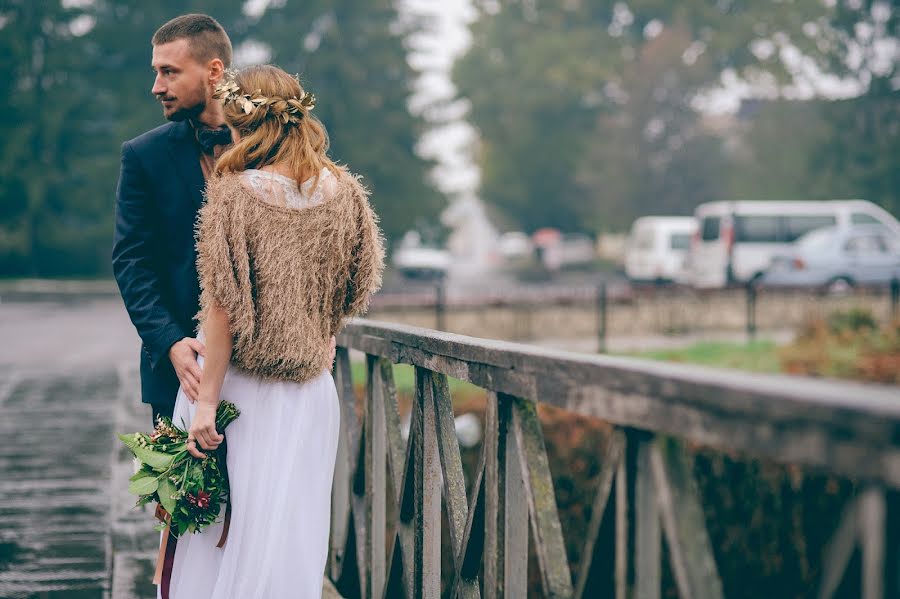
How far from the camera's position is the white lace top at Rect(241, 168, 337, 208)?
277cm

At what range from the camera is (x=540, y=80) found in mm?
54875

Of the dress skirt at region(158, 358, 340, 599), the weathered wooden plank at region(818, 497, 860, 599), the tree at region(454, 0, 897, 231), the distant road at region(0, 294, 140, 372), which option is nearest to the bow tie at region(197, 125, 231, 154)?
the dress skirt at region(158, 358, 340, 599)

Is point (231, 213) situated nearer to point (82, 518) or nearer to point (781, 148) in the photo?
point (82, 518)

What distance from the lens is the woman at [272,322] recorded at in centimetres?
277

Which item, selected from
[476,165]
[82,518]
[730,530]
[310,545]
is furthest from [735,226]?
[476,165]

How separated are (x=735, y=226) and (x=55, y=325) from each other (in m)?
16.6

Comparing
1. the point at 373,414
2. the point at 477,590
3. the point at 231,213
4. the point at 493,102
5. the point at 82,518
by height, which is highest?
the point at 493,102

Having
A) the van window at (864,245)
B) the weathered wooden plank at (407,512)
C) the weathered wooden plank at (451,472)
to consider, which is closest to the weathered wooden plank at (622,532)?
the weathered wooden plank at (451,472)

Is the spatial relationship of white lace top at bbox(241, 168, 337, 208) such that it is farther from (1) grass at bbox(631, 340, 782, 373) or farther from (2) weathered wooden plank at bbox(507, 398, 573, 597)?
(1) grass at bbox(631, 340, 782, 373)

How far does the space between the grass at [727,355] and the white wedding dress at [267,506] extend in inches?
418

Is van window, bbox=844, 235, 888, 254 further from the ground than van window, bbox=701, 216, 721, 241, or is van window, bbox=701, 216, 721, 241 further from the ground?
van window, bbox=701, 216, 721, 241

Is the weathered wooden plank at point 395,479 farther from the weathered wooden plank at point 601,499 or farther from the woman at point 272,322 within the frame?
the weathered wooden plank at point 601,499

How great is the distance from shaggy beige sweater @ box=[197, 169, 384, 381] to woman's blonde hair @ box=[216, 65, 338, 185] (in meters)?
0.07

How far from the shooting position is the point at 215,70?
10.2 ft
